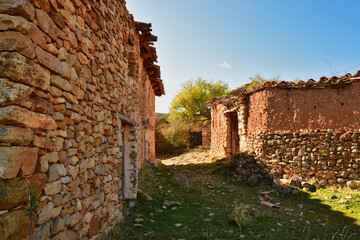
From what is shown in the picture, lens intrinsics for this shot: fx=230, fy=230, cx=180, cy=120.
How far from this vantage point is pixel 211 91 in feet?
72.3

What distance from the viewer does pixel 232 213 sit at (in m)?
4.75

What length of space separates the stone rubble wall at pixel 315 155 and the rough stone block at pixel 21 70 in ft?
23.7

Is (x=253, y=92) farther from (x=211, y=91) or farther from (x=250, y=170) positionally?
(x=211, y=91)

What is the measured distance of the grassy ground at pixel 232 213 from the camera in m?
3.90

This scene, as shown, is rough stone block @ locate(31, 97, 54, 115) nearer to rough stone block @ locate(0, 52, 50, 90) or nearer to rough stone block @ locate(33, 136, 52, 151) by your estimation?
rough stone block @ locate(0, 52, 50, 90)

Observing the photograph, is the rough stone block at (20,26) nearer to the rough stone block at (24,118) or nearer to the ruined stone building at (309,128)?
the rough stone block at (24,118)

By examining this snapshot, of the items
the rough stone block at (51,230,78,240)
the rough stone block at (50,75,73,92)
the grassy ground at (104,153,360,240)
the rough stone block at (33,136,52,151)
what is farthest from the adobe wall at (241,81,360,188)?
the rough stone block at (33,136,52,151)

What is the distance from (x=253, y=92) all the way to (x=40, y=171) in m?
7.80

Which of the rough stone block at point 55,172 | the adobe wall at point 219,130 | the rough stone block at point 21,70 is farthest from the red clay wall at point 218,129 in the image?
the rough stone block at point 21,70

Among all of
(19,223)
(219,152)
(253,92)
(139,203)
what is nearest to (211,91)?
(219,152)

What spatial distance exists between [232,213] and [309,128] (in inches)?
158

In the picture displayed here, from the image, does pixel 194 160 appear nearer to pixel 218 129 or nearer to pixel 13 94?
pixel 218 129

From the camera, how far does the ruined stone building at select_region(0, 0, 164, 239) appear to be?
157 centimetres

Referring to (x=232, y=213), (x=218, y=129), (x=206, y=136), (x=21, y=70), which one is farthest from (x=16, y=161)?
(x=206, y=136)
